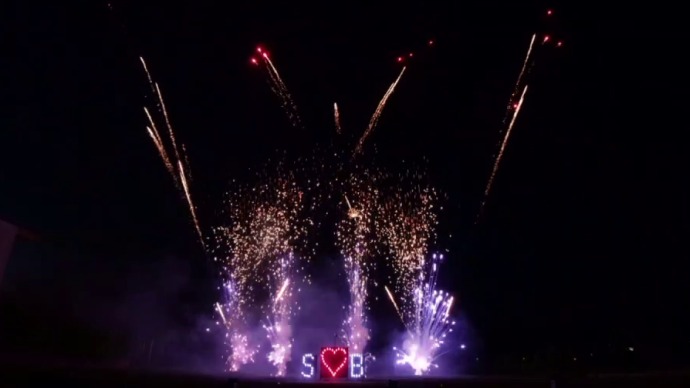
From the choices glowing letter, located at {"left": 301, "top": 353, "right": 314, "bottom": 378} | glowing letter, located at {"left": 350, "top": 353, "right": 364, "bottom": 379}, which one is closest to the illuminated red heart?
glowing letter, located at {"left": 350, "top": 353, "right": 364, "bottom": 379}

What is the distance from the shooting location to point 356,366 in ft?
52.2

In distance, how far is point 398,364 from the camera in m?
43.9

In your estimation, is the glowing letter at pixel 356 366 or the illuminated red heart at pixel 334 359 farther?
the glowing letter at pixel 356 366

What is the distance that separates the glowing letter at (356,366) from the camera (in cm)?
1578

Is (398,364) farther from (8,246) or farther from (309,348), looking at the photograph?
(8,246)

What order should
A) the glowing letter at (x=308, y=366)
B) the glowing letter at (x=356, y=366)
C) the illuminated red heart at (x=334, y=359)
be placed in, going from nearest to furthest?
1. the illuminated red heart at (x=334, y=359)
2. the glowing letter at (x=356, y=366)
3. the glowing letter at (x=308, y=366)

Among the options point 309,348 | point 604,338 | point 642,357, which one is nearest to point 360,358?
point 642,357

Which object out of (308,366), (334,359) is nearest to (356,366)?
(308,366)

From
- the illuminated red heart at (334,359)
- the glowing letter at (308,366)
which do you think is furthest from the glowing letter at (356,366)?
the illuminated red heart at (334,359)

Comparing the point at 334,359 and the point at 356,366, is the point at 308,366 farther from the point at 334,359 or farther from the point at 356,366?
the point at 334,359

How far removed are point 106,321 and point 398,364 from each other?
806 inches

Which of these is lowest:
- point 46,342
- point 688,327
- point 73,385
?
point 73,385

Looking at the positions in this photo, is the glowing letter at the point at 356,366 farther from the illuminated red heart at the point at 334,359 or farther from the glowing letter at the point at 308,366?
the illuminated red heart at the point at 334,359

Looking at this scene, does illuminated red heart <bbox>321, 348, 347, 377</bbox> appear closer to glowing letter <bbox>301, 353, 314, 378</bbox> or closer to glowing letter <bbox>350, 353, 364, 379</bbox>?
glowing letter <bbox>350, 353, 364, 379</bbox>
